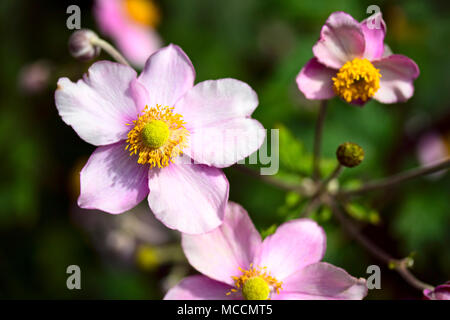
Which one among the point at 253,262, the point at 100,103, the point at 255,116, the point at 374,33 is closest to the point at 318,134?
the point at 374,33

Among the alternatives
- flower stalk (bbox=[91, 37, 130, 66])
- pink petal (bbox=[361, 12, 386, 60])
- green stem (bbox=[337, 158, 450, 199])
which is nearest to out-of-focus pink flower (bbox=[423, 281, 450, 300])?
green stem (bbox=[337, 158, 450, 199])

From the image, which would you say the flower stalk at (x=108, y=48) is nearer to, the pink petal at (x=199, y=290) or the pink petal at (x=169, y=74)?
the pink petal at (x=169, y=74)

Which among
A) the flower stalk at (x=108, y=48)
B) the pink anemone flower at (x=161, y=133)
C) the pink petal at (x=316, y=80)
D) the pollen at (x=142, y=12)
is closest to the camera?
the pink anemone flower at (x=161, y=133)

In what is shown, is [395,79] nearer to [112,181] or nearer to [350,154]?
[350,154]

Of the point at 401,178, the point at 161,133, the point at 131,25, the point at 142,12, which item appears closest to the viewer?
the point at 161,133

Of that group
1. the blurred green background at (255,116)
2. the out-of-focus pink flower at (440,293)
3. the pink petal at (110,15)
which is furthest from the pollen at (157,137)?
the pink petal at (110,15)

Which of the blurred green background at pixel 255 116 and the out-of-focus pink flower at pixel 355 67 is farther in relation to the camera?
the blurred green background at pixel 255 116

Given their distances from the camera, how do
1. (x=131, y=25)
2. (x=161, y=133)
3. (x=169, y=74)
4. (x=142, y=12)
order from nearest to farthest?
(x=161, y=133), (x=169, y=74), (x=131, y=25), (x=142, y=12)

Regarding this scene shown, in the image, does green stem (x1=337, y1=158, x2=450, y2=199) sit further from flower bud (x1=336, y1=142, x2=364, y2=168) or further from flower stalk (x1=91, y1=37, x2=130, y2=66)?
flower stalk (x1=91, y1=37, x2=130, y2=66)
